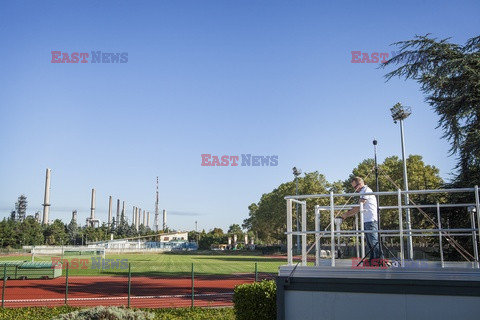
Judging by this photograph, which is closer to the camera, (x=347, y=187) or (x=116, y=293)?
(x=116, y=293)

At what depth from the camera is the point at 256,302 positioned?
1135cm

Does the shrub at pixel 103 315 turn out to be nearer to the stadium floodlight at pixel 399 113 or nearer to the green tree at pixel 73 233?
the stadium floodlight at pixel 399 113

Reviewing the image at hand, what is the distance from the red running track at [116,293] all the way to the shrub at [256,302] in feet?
22.3

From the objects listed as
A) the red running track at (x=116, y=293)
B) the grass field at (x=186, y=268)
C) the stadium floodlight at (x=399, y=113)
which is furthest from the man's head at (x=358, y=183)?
the stadium floodlight at (x=399, y=113)

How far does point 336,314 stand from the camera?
753 cm

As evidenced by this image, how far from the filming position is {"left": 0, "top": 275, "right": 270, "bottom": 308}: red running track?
1883 centimetres

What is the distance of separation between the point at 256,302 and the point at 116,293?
12.9 meters

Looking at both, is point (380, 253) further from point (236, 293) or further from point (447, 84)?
point (447, 84)

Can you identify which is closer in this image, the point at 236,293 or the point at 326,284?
the point at 326,284

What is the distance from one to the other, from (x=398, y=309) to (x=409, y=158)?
61.5 meters

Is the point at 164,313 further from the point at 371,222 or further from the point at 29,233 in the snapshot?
the point at 29,233

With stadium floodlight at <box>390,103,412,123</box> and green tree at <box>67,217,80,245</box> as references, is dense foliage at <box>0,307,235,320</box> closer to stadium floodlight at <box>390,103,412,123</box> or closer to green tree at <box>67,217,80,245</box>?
stadium floodlight at <box>390,103,412,123</box>

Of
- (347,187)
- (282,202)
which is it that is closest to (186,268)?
(347,187)

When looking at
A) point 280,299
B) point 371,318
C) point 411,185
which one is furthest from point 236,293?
point 411,185
